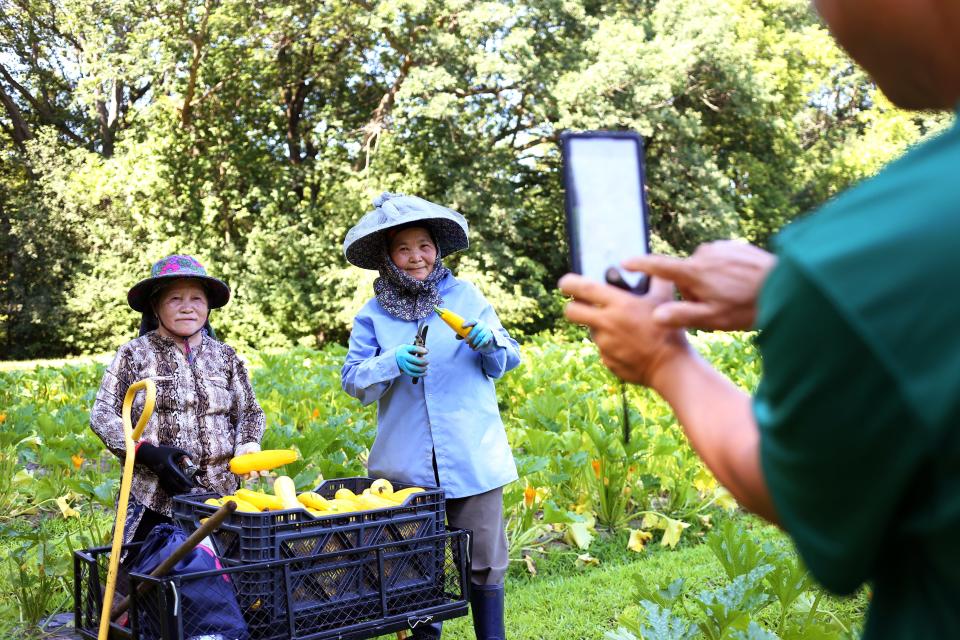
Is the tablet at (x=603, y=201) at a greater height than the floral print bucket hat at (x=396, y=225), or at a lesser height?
lesser

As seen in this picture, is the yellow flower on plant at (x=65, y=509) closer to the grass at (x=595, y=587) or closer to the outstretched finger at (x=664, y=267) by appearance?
the grass at (x=595, y=587)

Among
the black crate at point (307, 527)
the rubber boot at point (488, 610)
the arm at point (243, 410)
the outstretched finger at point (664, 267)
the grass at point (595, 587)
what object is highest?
the outstretched finger at point (664, 267)

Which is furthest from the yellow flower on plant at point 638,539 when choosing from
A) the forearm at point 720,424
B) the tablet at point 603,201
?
the forearm at point 720,424

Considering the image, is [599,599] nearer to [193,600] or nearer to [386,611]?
[386,611]

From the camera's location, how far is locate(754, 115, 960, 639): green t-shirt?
2.60 ft

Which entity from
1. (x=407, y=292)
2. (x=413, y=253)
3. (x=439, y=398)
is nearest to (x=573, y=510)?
(x=439, y=398)

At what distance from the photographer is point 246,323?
81.0 ft

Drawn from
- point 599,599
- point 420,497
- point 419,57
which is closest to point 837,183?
point 419,57

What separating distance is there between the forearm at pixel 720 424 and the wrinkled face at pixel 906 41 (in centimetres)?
41

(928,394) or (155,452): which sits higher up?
(928,394)

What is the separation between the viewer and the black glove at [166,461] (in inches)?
140

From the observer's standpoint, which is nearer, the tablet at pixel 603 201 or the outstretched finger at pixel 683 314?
the outstretched finger at pixel 683 314

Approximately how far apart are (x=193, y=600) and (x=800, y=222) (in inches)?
93.8

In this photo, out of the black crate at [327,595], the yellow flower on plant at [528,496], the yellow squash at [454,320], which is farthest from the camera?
the yellow flower on plant at [528,496]
